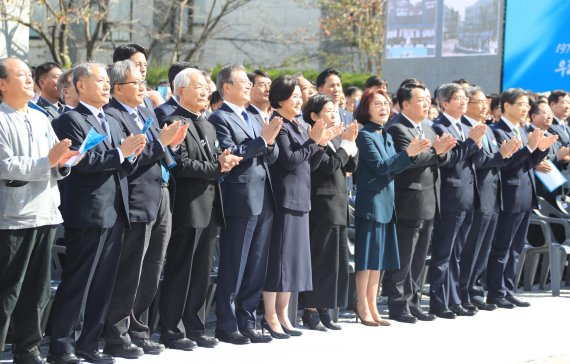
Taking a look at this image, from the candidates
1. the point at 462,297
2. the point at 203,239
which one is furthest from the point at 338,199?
the point at 462,297

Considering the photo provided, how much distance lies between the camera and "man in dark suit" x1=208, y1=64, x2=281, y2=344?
26.2 feet

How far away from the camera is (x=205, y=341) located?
7.88 meters

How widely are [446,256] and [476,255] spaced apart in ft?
1.63

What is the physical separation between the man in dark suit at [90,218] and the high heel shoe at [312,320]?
2144 mm

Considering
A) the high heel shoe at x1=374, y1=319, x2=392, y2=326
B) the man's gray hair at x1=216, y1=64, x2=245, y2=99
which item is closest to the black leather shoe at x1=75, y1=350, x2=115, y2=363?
the man's gray hair at x1=216, y1=64, x2=245, y2=99

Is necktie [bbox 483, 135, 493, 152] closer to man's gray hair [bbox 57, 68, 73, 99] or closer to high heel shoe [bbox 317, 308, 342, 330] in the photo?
high heel shoe [bbox 317, 308, 342, 330]

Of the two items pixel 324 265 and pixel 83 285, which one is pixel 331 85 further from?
pixel 83 285

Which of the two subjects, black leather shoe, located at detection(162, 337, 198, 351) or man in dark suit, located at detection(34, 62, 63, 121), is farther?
man in dark suit, located at detection(34, 62, 63, 121)

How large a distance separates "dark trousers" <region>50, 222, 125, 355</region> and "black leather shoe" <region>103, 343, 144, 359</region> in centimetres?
19

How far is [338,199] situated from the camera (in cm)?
870

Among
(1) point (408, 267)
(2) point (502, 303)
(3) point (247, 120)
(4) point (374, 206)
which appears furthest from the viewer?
(2) point (502, 303)

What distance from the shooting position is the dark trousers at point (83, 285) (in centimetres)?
696

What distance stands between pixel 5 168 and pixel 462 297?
498 cm

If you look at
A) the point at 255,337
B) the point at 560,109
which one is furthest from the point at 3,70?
the point at 560,109
